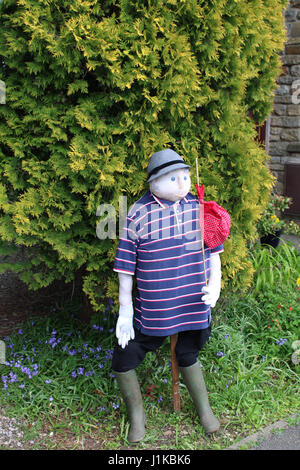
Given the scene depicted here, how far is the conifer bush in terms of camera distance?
246 centimetres

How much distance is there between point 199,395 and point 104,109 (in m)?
1.69

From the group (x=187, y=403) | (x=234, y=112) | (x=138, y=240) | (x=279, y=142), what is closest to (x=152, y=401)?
(x=187, y=403)

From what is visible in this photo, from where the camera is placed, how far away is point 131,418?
2623 millimetres

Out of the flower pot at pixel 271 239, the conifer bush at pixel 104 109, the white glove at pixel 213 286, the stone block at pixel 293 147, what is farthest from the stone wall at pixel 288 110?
the white glove at pixel 213 286

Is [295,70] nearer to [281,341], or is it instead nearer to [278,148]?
[278,148]

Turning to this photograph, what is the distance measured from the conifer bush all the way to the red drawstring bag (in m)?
0.47

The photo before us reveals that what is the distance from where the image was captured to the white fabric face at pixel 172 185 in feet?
7.80

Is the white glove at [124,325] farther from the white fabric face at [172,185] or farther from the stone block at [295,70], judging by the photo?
the stone block at [295,70]

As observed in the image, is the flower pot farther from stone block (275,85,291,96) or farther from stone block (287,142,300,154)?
stone block (275,85,291,96)

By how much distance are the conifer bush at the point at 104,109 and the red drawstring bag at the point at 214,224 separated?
1.54ft

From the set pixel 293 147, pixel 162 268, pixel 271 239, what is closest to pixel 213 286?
pixel 162 268

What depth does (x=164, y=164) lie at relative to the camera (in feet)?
7.77

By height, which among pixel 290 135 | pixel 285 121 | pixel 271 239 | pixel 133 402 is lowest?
pixel 133 402
